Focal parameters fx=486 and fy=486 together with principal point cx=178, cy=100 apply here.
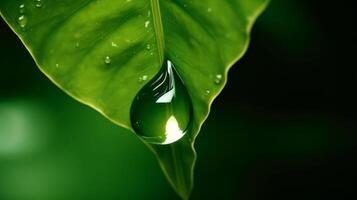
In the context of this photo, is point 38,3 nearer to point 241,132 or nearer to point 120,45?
point 120,45

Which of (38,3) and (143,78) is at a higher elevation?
(38,3)

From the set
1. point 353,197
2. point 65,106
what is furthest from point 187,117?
point 353,197

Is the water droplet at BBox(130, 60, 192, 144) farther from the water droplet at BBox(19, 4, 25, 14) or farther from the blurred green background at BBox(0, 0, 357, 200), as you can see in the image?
the blurred green background at BBox(0, 0, 357, 200)

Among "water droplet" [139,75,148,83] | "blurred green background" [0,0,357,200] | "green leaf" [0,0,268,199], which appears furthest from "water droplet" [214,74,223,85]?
"blurred green background" [0,0,357,200]

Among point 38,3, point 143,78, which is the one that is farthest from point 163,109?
point 38,3

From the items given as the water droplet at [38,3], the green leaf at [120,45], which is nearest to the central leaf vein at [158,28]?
the green leaf at [120,45]

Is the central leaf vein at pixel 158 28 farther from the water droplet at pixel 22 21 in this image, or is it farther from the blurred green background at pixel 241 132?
the blurred green background at pixel 241 132
